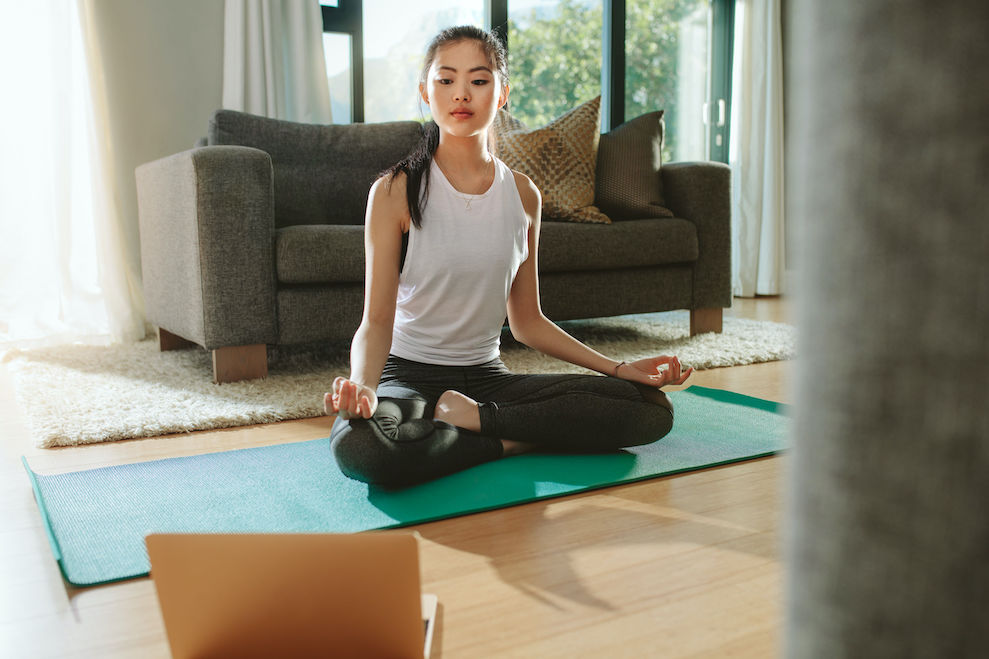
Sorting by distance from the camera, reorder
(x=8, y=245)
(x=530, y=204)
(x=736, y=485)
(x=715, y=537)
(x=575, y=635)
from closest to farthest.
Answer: (x=575, y=635), (x=715, y=537), (x=736, y=485), (x=530, y=204), (x=8, y=245)

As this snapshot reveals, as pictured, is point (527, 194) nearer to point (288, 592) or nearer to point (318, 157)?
point (288, 592)

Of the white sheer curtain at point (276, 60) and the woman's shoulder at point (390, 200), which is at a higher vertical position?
the white sheer curtain at point (276, 60)

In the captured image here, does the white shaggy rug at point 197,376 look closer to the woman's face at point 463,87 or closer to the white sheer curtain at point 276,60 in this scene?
the woman's face at point 463,87

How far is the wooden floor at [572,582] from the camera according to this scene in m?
0.83

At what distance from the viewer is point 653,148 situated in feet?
10.3

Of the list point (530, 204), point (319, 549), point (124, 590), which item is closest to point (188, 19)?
point (530, 204)

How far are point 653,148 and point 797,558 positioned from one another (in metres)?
3.04

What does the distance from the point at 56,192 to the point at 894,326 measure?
11.4 ft

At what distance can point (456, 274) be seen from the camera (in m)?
1.52

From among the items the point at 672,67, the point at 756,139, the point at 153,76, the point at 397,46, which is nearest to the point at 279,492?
the point at 153,76

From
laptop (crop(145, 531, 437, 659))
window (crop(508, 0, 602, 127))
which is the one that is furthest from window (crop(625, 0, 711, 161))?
laptop (crop(145, 531, 437, 659))

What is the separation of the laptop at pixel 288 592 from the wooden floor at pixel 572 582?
16 cm

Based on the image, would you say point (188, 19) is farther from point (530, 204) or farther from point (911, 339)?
point (911, 339)

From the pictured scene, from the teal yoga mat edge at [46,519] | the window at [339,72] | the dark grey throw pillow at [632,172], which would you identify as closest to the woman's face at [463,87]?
the teal yoga mat edge at [46,519]
